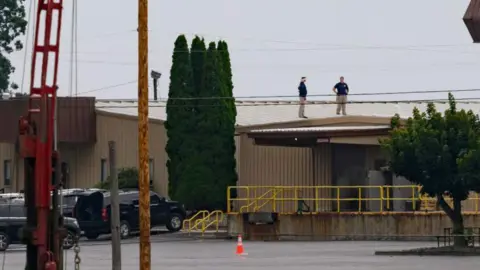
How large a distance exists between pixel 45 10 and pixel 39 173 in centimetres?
285

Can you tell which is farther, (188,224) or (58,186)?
(188,224)

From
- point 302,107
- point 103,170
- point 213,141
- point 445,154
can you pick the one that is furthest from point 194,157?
point 445,154

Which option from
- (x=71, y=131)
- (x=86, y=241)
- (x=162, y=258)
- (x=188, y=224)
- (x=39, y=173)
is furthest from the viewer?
(x=71, y=131)

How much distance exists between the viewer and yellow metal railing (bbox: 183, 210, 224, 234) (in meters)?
55.2

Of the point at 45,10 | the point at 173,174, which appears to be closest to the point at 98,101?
the point at 173,174

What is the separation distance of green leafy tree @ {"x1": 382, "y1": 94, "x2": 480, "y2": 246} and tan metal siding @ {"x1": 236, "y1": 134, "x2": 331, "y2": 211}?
13903 mm

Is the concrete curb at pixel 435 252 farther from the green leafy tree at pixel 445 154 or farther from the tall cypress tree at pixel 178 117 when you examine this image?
the tall cypress tree at pixel 178 117

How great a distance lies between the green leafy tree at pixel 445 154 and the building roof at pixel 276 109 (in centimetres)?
1978

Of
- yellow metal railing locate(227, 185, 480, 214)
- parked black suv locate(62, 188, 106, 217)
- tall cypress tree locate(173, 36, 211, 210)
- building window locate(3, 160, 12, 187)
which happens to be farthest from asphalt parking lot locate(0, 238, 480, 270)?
building window locate(3, 160, 12, 187)

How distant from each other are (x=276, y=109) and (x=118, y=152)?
8.81m

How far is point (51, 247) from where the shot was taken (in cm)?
2197

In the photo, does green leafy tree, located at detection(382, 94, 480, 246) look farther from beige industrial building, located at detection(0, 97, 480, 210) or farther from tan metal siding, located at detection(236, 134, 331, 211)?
tan metal siding, located at detection(236, 134, 331, 211)

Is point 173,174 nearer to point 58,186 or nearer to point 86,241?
point 86,241

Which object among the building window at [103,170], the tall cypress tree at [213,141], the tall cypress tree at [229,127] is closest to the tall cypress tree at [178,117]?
the tall cypress tree at [213,141]
